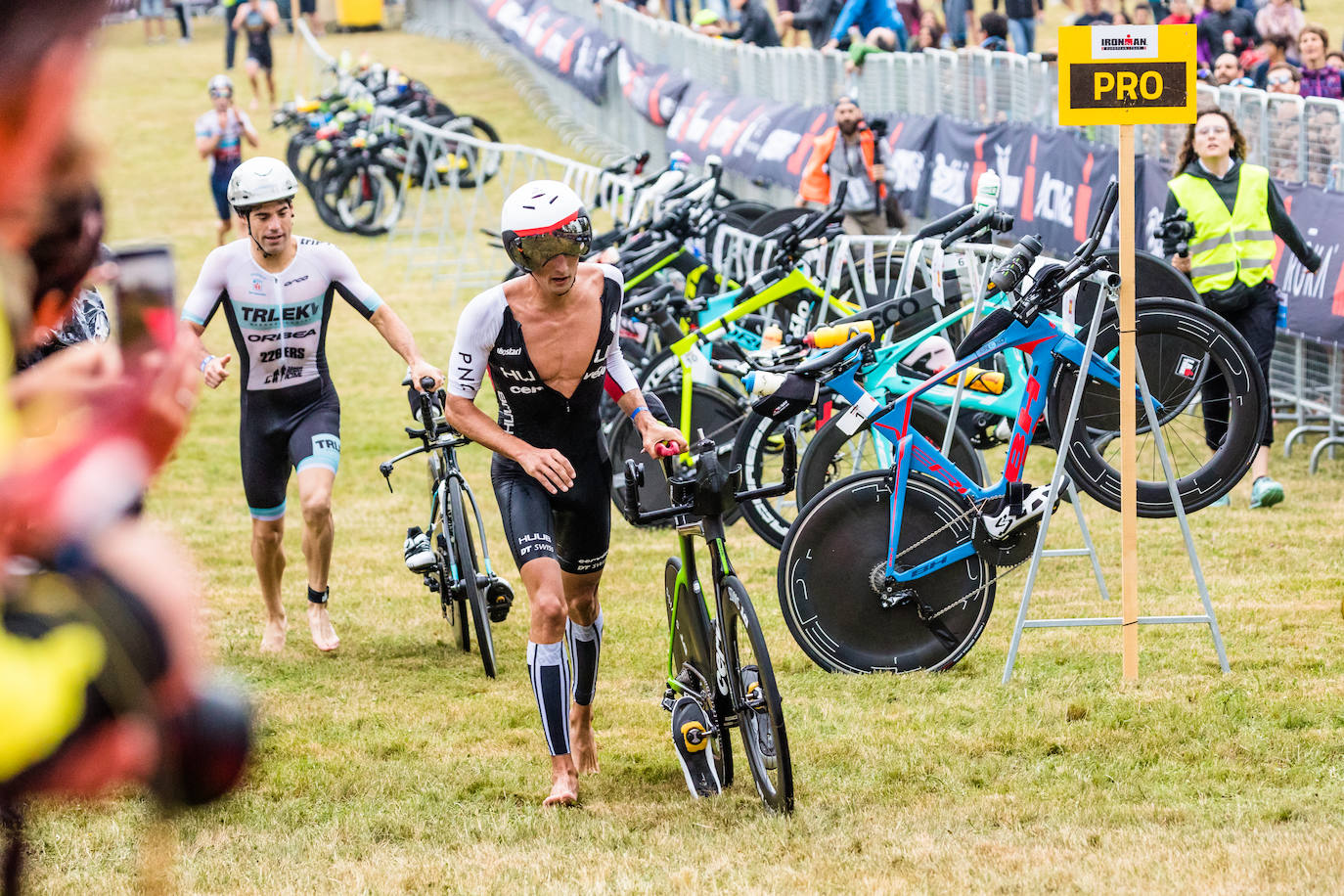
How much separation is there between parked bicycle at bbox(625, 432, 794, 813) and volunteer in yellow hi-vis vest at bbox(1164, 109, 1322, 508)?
4.90 metres

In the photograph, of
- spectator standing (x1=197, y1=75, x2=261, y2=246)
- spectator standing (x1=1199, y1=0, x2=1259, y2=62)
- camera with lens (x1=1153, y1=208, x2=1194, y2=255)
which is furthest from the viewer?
spectator standing (x1=197, y1=75, x2=261, y2=246)

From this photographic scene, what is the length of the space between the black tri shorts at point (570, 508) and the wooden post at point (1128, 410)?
197 cm

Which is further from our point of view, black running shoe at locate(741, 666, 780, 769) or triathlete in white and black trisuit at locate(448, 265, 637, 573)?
Answer: triathlete in white and black trisuit at locate(448, 265, 637, 573)

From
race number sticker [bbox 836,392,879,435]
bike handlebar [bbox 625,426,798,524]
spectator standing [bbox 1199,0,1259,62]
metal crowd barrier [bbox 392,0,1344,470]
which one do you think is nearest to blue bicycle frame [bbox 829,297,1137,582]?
race number sticker [bbox 836,392,879,435]

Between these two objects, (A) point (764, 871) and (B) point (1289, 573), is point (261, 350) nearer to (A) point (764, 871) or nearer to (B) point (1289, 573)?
(A) point (764, 871)

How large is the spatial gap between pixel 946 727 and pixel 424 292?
15.7 m

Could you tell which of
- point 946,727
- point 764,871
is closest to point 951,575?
point 946,727

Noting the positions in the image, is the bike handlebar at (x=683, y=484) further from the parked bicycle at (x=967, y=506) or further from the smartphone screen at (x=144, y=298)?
the smartphone screen at (x=144, y=298)

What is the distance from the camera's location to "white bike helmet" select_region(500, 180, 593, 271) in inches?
220

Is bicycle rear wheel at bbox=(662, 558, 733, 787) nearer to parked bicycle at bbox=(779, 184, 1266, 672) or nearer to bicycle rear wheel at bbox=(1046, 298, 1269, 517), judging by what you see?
parked bicycle at bbox=(779, 184, 1266, 672)

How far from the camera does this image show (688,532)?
18.1 feet

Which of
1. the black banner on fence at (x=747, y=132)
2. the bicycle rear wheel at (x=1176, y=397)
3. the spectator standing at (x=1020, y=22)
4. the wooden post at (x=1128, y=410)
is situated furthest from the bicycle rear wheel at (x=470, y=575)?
the spectator standing at (x=1020, y=22)

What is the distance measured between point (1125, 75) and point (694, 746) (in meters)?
2.90

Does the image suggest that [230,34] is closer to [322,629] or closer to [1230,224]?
[1230,224]
